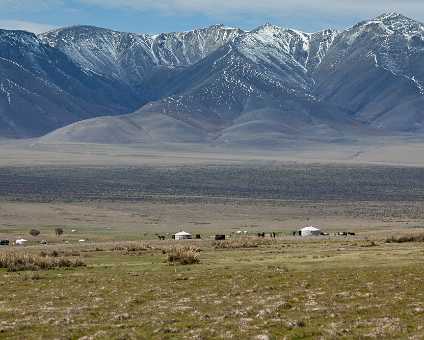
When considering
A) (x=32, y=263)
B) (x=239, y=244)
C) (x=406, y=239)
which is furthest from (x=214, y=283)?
(x=406, y=239)

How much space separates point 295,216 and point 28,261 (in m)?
65.5

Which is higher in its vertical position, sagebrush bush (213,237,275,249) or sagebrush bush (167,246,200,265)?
sagebrush bush (167,246,200,265)

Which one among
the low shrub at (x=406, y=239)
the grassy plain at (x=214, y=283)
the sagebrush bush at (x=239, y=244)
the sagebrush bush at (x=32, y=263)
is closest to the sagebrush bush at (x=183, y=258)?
the grassy plain at (x=214, y=283)

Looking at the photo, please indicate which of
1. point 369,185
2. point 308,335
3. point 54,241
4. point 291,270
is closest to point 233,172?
point 369,185

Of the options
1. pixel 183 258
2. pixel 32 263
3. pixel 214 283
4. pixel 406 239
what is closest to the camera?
pixel 214 283

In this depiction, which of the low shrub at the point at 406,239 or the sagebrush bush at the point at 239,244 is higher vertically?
the low shrub at the point at 406,239

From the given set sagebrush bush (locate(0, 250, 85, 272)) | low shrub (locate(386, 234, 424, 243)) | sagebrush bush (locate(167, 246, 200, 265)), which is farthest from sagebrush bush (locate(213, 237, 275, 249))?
sagebrush bush (locate(0, 250, 85, 272))

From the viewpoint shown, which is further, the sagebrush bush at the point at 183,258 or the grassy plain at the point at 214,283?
the sagebrush bush at the point at 183,258

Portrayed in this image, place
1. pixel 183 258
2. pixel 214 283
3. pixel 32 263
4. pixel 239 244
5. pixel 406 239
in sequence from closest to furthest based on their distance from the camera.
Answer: pixel 214 283 → pixel 32 263 → pixel 183 258 → pixel 239 244 → pixel 406 239

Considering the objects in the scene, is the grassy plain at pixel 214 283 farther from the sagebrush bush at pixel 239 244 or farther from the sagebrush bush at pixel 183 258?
the sagebrush bush at pixel 183 258

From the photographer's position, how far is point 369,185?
492 feet

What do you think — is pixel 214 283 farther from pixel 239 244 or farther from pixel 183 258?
pixel 239 244

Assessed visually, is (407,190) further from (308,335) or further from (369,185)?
(308,335)

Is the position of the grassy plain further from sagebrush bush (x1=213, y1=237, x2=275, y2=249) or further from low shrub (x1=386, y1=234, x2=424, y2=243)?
low shrub (x1=386, y1=234, x2=424, y2=243)
